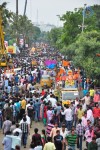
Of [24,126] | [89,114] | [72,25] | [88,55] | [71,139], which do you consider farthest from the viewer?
[72,25]

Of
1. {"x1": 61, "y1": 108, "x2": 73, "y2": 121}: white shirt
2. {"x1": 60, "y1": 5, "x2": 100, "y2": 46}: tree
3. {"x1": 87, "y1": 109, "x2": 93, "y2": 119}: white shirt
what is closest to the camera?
{"x1": 87, "y1": 109, "x2": 93, "y2": 119}: white shirt

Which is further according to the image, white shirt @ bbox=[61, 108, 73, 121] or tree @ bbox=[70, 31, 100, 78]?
tree @ bbox=[70, 31, 100, 78]

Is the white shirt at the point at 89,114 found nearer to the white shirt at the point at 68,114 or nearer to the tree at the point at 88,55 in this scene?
the white shirt at the point at 68,114

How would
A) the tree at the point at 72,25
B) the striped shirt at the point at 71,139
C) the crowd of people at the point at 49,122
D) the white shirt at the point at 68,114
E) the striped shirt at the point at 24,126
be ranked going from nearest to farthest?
1. the crowd of people at the point at 49,122
2. the striped shirt at the point at 71,139
3. the striped shirt at the point at 24,126
4. the white shirt at the point at 68,114
5. the tree at the point at 72,25

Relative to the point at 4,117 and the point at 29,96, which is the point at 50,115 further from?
the point at 29,96

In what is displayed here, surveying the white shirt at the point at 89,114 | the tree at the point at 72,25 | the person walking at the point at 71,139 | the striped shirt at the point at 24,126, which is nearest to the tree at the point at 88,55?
the white shirt at the point at 89,114

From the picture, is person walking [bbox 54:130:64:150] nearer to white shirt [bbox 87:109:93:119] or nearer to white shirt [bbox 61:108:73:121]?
white shirt [bbox 87:109:93:119]

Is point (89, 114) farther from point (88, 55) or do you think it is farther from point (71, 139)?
point (88, 55)

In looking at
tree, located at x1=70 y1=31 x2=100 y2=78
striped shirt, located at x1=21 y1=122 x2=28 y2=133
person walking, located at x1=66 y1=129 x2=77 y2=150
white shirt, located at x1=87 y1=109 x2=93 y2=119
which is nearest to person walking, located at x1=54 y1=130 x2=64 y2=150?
person walking, located at x1=66 y1=129 x2=77 y2=150

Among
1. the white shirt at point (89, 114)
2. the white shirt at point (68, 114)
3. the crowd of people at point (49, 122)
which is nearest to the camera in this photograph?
the crowd of people at point (49, 122)

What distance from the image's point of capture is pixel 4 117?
21.0m

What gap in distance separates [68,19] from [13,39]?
31839 millimetres

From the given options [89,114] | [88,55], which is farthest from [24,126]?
[88,55]

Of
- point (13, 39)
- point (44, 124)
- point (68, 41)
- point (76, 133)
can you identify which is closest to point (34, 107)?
point (44, 124)
